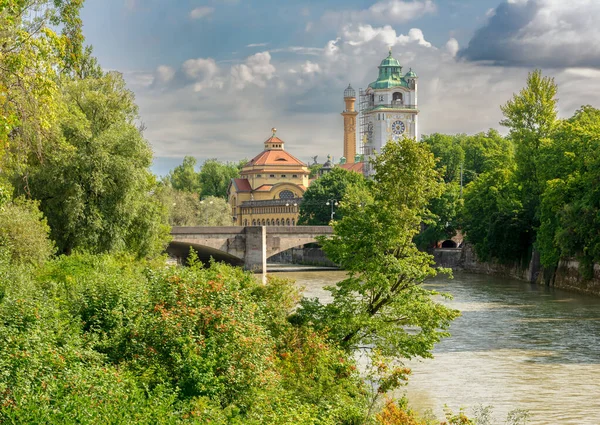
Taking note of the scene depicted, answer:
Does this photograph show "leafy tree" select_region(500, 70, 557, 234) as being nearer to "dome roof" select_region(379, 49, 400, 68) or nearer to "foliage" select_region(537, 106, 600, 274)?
"foliage" select_region(537, 106, 600, 274)

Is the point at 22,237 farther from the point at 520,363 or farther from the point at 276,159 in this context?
the point at 276,159

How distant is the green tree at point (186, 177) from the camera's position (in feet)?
470

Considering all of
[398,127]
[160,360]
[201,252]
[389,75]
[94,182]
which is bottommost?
[160,360]

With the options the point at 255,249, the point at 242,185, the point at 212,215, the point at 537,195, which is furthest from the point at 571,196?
the point at 242,185

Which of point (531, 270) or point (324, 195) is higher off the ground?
point (324, 195)

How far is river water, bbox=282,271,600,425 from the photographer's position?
848 inches

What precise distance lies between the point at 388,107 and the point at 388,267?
131 metres

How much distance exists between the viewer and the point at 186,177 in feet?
476

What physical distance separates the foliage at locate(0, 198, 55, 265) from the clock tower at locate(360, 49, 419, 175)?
12160 centimetres

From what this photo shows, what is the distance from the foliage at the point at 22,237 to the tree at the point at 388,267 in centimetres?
847

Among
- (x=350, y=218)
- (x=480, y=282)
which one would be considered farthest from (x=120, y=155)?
(x=480, y=282)

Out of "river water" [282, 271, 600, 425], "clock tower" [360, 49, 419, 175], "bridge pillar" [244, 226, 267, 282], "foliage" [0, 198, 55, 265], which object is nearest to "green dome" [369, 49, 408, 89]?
"clock tower" [360, 49, 419, 175]

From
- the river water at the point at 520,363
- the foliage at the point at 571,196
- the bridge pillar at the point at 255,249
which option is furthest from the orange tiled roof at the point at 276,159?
the river water at the point at 520,363

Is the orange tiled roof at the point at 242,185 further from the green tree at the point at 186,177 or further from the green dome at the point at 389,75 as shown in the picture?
the green dome at the point at 389,75
